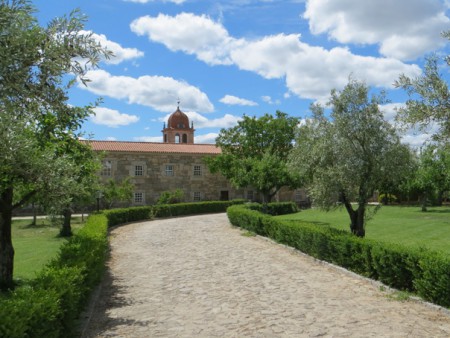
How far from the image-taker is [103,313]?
28.5ft

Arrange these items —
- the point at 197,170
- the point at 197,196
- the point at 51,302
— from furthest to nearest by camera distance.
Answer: the point at 197,170
the point at 197,196
the point at 51,302

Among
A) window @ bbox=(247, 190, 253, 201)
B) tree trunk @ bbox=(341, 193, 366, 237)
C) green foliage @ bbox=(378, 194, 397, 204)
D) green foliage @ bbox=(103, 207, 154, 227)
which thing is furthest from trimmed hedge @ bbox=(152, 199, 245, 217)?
tree trunk @ bbox=(341, 193, 366, 237)

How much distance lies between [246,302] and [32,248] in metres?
13.0

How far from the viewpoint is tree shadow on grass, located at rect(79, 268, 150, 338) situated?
25.0ft

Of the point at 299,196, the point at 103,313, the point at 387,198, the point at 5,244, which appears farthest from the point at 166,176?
the point at 103,313

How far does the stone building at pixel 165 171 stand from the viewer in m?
43.1

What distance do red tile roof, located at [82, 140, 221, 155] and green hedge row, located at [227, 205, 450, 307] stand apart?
29.7 metres

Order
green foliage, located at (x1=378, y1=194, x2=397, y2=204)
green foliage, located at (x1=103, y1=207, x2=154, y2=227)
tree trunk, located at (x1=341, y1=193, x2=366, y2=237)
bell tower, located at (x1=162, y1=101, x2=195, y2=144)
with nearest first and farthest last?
1. tree trunk, located at (x1=341, y1=193, x2=366, y2=237)
2. green foliage, located at (x1=103, y1=207, x2=154, y2=227)
3. green foliage, located at (x1=378, y1=194, x2=397, y2=204)
4. bell tower, located at (x1=162, y1=101, x2=195, y2=144)

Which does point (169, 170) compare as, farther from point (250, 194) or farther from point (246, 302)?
point (246, 302)

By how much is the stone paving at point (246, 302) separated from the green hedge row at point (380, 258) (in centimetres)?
35

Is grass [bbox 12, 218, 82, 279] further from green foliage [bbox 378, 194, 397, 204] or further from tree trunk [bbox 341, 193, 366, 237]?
green foliage [bbox 378, 194, 397, 204]

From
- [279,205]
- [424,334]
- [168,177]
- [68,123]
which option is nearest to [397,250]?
[424,334]

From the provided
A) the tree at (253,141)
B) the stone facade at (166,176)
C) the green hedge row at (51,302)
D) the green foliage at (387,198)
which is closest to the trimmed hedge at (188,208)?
the tree at (253,141)

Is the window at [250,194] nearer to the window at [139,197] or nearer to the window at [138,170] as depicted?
the window at [139,197]
